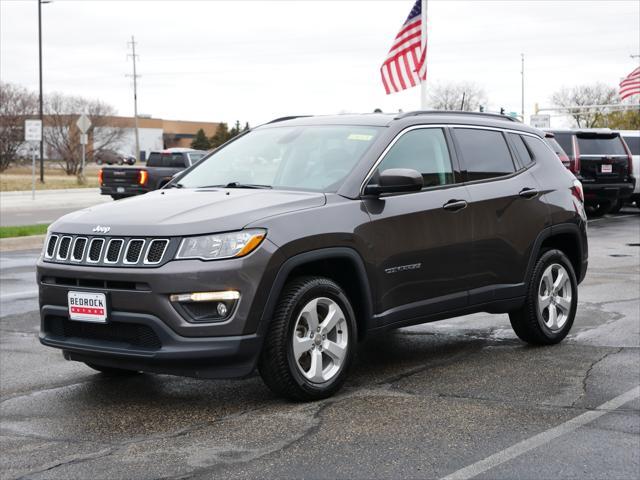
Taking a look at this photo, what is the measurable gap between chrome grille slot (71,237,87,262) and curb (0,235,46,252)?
37.5ft

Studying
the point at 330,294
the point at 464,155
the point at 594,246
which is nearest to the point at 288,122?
the point at 464,155

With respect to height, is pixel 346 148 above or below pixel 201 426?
above

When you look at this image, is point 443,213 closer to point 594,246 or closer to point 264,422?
point 264,422

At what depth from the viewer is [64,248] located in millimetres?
5957

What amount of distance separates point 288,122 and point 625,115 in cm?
8005

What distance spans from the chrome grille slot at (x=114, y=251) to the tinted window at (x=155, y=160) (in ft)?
78.6

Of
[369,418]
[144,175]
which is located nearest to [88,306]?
[369,418]

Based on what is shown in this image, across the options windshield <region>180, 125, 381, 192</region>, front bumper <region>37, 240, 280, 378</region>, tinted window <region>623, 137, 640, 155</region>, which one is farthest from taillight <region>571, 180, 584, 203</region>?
tinted window <region>623, 137, 640, 155</region>

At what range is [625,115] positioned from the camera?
8250cm

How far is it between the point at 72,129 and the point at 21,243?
54.5 metres

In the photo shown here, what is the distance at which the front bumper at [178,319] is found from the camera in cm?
546

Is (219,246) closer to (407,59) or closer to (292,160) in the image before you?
(292,160)

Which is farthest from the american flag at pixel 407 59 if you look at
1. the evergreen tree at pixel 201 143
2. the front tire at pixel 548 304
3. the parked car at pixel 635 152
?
the evergreen tree at pixel 201 143

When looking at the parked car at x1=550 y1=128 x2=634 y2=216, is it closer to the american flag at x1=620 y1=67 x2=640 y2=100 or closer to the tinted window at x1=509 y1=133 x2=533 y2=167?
the tinted window at x1=509 y1=133 x2=533 y2=167
